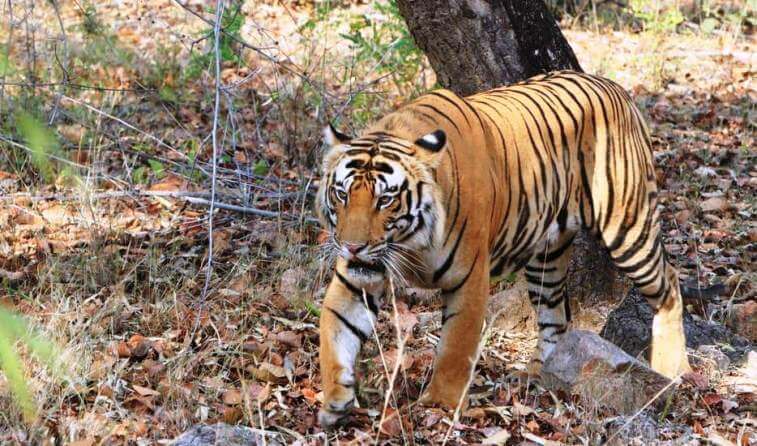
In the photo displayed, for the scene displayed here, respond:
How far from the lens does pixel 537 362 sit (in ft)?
16.4

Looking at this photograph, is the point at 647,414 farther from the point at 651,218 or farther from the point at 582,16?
the point at 582,16

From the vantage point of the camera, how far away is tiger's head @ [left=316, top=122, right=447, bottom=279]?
3.62 metres

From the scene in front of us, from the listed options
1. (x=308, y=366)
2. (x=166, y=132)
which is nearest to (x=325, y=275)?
(x=308, y=366)

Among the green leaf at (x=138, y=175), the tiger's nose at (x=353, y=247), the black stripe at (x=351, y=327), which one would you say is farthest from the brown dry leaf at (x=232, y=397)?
the green leaf at (x=138, y=175)

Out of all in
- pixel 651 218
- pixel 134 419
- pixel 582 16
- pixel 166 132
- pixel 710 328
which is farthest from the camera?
pixel 582 16

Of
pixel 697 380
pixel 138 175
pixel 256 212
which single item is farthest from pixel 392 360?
pixel 138 175

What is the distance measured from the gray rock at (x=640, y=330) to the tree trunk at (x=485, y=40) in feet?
4.67

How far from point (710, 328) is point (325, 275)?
221 centimetres

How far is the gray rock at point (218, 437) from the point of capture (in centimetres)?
329

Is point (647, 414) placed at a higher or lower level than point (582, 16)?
lower

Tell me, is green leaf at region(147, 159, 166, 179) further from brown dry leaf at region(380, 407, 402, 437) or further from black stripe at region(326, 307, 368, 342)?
brown dry leaf at region(380, 407, 402, 437)

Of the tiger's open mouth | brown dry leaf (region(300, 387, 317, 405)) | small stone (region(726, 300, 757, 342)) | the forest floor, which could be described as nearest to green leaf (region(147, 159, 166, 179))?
the forest floor

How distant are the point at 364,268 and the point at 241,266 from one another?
176 centimetres

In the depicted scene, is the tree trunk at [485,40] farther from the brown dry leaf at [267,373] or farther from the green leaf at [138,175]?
the green leaf at [138,175]
